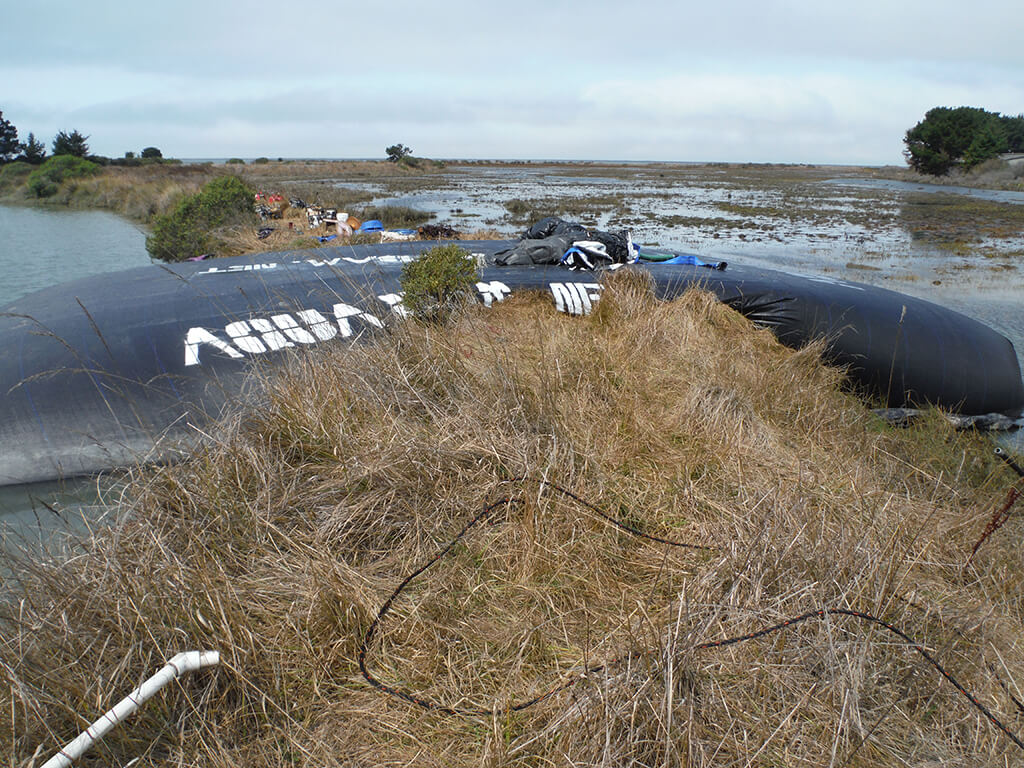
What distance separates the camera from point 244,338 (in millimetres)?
4953

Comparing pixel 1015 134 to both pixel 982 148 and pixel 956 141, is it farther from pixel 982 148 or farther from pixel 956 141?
pixel 982 148

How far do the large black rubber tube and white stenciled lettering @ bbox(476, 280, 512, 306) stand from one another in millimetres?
13

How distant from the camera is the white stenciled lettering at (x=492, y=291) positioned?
574cm

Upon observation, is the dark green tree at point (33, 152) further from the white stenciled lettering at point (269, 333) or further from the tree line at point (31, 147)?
the white stenciled lettering at point (269, 333)

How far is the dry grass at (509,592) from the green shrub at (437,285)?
108 cm

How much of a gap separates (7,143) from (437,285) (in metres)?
50.5

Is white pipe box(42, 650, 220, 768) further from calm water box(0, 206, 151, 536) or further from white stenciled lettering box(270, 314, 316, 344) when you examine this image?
white stenciled lettering box(270, 314, 316, 344)

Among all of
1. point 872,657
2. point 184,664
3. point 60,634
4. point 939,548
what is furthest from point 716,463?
point 60,634

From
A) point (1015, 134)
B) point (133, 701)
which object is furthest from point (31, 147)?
point (1015, 134)

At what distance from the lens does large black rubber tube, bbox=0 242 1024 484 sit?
14.9 ft

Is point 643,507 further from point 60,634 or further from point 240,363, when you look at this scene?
point 240,363

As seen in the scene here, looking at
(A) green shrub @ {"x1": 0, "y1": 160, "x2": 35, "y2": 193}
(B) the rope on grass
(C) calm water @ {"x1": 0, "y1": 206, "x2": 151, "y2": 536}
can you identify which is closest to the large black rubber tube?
(C) calm water @ {"x1": 0, "y1": 206, "x2": 151, "y2": 536}

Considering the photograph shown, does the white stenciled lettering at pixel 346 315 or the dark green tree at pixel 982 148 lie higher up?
the dark green tree at pixel 982 148

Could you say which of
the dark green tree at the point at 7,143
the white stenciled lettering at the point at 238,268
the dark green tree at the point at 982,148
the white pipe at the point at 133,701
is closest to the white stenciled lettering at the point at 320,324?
the white stenciled lettering at the point at 238,268
